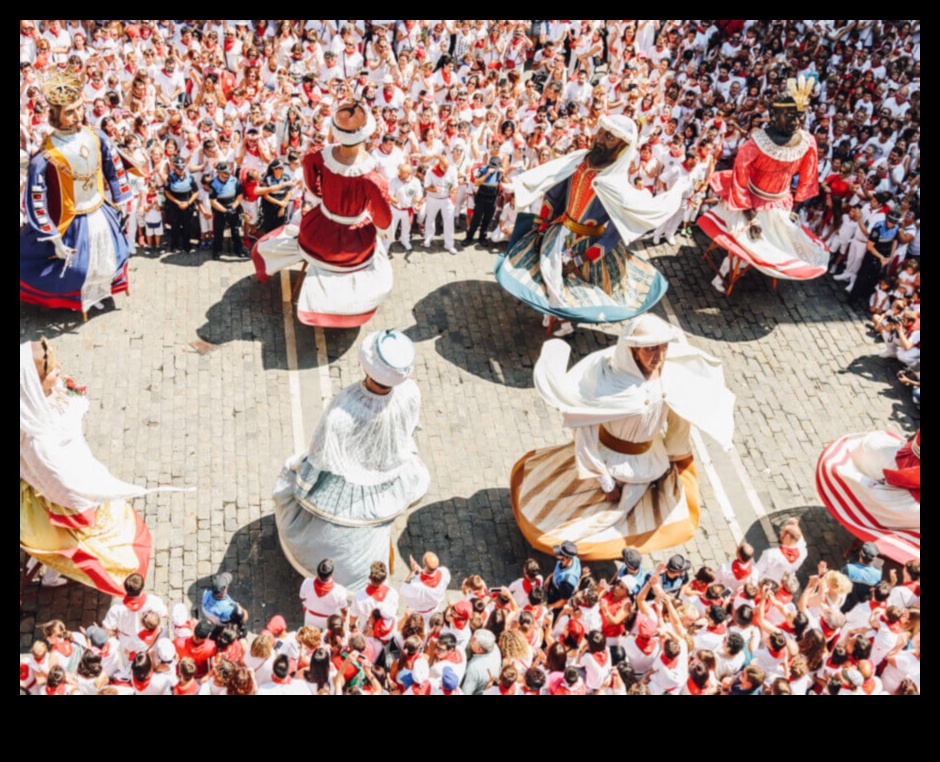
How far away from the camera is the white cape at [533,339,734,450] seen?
349 inches

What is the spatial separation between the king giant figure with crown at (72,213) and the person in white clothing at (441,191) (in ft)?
14.2

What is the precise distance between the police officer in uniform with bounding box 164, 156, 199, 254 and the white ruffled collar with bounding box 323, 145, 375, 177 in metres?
2.73

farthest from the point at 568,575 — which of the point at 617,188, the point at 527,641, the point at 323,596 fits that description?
the point at 617,188

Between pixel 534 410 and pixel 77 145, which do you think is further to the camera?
pixel 534 410

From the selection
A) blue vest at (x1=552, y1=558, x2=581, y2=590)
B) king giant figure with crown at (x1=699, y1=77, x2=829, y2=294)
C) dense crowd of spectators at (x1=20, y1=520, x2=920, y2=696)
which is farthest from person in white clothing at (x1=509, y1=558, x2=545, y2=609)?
king giant figure with crown at (x1=699, y1=77, x2=829, y2=294)

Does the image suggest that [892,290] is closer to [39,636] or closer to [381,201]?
[381,201]

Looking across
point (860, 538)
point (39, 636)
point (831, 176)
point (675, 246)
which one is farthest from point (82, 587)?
point (831, 176)

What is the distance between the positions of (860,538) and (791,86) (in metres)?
6.32

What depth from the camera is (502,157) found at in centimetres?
1452

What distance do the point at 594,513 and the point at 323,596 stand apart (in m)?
2.86

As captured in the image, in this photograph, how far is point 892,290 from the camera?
46.0ft

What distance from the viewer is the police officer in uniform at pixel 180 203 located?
42.7ft

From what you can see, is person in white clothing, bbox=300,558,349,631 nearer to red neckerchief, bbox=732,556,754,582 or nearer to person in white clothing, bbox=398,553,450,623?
person in white clothing, bbox=398,553,450,623

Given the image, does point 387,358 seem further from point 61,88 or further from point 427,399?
point 61,88
